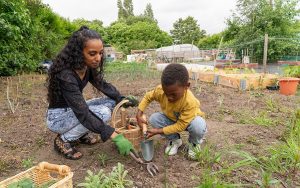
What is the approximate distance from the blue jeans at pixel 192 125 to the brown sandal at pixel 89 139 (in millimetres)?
566

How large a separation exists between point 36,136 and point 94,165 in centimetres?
108

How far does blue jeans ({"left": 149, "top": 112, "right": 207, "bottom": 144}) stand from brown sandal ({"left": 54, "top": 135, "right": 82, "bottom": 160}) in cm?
68

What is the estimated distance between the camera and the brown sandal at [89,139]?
2.90 meters

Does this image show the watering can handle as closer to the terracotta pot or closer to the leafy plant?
the terracotta pot

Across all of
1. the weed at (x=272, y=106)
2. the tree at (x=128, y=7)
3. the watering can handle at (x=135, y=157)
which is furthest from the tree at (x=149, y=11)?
the watering can handle at (x=135, y=157)

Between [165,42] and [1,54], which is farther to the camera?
[165,42]

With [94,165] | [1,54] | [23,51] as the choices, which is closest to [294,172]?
[94,165]

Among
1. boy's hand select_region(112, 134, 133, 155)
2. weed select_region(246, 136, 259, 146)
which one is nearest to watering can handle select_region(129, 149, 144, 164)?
boy's hand select_region(112, 134, 133, 155)

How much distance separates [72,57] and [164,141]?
1.11 metres

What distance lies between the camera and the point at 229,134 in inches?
121

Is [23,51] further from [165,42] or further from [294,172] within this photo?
[165,42]

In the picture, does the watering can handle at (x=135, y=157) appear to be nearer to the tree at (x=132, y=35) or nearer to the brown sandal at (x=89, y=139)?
the brown sandal at (x=89, y=139)

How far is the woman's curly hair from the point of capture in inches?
95.7

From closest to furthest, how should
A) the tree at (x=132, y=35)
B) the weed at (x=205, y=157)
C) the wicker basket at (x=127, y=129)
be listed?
the weed at (x=205, y=157)
the wicker basket at (x=127, y=129)
the tree at (x=132, y=35)
